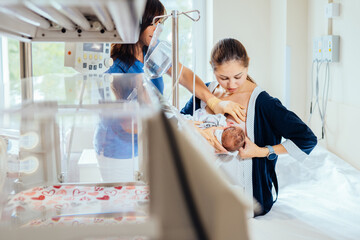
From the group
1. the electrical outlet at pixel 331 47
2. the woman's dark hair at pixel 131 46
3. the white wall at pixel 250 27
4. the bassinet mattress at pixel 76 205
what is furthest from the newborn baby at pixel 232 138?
the bassinet mattress at pixel 76 205

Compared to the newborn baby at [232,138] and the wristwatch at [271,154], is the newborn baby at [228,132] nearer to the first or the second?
the newborn baby at [232,138]

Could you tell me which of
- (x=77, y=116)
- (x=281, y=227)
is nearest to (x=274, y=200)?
(x=281, y=227)

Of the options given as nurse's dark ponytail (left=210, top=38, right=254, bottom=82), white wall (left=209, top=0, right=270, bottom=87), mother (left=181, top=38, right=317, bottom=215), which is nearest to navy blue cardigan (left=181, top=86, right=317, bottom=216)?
mother (left=181, top=38, right=317, bottom=215)

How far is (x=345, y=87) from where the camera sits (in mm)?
2801

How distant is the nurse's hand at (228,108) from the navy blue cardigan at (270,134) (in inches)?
3.5

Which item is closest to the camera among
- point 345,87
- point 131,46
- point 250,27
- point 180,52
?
point 131,46

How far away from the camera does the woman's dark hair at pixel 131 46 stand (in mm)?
2549

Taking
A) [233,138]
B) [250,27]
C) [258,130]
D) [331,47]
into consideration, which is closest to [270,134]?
[258,130]

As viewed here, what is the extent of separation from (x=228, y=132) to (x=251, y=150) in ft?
0.54

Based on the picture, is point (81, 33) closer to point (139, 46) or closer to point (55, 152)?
point (55, 152)

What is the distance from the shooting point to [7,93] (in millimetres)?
1062

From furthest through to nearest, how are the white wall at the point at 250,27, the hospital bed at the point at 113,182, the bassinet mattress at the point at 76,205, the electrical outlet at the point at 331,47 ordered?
the white wall at the point at 250,27 < the electrical outlet at the point at 331,47 < the bassinet mattress at the point at 76,205 < the hospital bed at the point at 113,182

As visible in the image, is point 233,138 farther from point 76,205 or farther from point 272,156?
point 76,205

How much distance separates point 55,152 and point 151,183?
1019 mm
